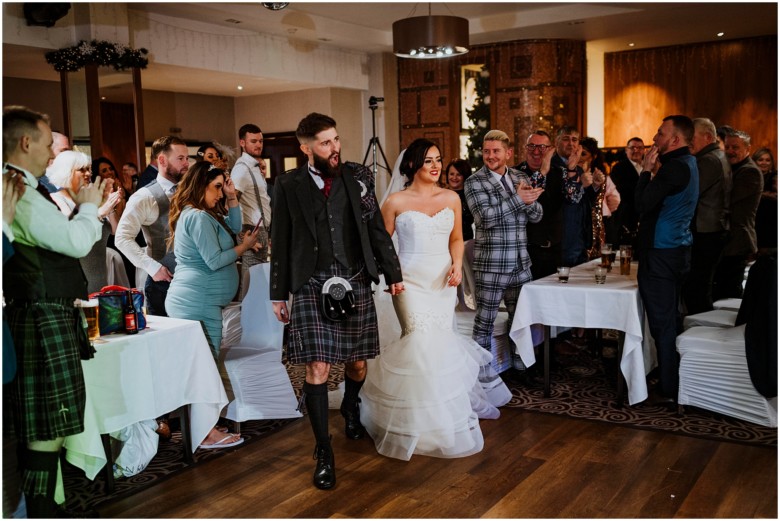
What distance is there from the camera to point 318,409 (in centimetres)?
326

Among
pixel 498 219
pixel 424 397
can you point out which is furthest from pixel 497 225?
pixel 424 397

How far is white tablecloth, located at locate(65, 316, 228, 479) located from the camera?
300cm

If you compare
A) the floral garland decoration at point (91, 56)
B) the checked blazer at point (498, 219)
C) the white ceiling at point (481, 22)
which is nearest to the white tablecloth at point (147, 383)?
the checked blazer at point (498, 219)

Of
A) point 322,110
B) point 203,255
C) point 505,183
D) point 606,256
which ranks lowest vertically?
point 606,256

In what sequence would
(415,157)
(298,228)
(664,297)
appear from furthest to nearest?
(664,297)
(415,157)
(298,228)

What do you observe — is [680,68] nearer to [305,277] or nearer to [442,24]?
[442,24]

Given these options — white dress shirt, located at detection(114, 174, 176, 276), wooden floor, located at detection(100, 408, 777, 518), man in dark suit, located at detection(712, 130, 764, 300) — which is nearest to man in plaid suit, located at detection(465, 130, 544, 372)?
wooden floor, located at detection(100, 408, 777, 518)

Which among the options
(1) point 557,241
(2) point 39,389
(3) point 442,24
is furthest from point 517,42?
(2) point 39,389

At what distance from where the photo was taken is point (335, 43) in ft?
33.9

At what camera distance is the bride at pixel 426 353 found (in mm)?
3572

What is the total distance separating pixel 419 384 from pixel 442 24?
4.43 m

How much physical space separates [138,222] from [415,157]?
1.59 meters

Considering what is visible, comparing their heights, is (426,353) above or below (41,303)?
below

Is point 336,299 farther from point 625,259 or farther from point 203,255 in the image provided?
point 625,259
